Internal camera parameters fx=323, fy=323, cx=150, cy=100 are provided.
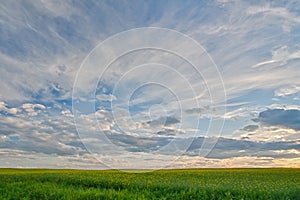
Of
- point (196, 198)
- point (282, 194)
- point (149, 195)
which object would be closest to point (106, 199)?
point (149, 195)

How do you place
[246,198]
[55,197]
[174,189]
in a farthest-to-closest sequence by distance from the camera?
[174,189]
[55,197]
[246,198]

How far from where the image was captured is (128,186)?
21.2 meters

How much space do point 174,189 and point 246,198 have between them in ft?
15.2

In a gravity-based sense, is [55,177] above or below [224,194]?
above

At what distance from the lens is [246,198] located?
15.5m

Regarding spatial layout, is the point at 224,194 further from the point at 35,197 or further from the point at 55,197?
the point at 35,197

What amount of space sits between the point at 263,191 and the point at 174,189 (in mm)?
5004

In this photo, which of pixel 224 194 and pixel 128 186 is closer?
pixel 224 194

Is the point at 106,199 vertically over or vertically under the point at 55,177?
under

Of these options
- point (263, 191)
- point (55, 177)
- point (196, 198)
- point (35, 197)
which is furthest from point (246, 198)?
point (55, 177)

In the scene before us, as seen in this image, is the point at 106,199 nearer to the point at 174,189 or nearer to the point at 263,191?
the point at 174,189

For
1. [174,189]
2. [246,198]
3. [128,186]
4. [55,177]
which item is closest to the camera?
[246,198]

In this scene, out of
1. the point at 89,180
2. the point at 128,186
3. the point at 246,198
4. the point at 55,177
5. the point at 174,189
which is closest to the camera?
the point at 246,198

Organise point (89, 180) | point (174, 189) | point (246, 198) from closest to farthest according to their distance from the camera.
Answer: point (246, 198), point (174, 189), point (89, 180)
